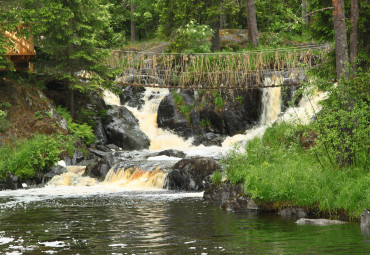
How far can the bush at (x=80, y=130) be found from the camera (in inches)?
937

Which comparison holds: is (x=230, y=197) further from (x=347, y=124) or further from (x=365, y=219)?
(x=365, y=219)

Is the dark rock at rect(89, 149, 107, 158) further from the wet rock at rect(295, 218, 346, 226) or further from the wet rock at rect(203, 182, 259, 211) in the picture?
the wet rock at rect(295, 218, 346, 226)

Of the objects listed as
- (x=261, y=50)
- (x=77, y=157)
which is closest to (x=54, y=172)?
(x=77, y=157)

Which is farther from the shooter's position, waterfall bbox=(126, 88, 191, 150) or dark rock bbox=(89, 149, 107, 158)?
waterfall bbox=(126, 88, 191, 150)

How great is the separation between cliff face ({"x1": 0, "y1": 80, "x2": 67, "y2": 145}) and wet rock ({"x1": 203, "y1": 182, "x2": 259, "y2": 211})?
10648 mm

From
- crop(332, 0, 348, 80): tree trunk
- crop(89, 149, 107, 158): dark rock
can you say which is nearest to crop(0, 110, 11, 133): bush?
crop(89, 149, 107, 158): dark rock

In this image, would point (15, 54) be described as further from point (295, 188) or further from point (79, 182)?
point (295, 188)

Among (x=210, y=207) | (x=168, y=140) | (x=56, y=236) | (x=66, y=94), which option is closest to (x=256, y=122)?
(x=168, y=140)

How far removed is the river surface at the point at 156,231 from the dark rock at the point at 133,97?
15.9 m

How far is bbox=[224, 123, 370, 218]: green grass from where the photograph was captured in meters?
10.3

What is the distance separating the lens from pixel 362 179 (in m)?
10.6

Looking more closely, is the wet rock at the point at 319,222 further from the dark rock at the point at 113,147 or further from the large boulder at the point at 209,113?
the dark rock at the point at 113,147

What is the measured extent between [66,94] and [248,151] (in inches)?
578

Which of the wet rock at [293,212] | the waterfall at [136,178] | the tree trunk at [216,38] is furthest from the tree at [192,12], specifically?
the wet rock at [293,212]
